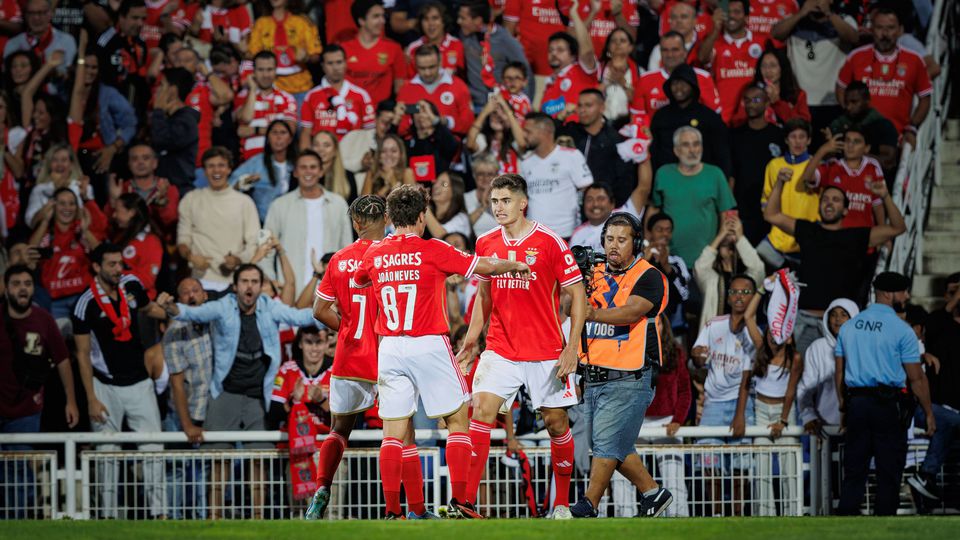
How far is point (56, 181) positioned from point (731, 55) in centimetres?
801

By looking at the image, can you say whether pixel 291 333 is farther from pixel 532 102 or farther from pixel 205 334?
pixel 532 102

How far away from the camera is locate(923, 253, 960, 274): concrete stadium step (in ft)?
45.6

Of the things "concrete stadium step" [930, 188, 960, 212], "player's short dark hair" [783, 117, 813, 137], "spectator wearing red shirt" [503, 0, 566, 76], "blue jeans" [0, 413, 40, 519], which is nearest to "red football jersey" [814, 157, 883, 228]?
"player's short dark hair" [783, 117, 813, 137]

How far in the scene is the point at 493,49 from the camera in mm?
15461

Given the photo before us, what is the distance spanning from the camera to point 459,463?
818 cm

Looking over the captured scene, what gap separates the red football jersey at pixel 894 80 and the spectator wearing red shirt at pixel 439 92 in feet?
14.8

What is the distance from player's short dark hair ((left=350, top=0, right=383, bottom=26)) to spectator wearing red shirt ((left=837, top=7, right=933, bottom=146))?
5.76 meters

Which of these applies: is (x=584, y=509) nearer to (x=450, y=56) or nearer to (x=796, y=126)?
(x=796, y=126)

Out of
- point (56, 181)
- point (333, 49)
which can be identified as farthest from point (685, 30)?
point (56, 181)

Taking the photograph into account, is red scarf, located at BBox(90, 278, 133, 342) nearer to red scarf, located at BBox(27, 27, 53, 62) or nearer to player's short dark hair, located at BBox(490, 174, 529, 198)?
red scarf, located at BBox(27, 27, 53, 62)

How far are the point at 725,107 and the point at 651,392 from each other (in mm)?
6876

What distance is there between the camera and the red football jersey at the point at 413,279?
8.26m

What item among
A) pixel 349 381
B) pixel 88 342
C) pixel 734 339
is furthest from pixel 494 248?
pixel 88 342

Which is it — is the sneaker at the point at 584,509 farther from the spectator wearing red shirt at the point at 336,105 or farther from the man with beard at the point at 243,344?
the spectator wearing red shirt at the point at 336,105
